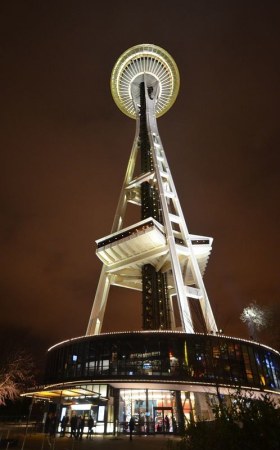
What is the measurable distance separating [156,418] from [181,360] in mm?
5877

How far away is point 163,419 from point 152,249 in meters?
24.6

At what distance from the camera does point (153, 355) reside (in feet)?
107

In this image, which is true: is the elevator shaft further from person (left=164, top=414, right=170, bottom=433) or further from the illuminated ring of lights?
the illuminated ring of lights

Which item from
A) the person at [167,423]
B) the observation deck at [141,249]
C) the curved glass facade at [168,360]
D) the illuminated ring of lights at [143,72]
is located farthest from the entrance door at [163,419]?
the illuminated ring of lights at [143,72]

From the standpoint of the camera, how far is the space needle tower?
44469 mm

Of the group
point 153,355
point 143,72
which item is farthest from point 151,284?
point 143,72

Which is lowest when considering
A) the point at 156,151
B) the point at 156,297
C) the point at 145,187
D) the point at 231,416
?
the point at 231,416

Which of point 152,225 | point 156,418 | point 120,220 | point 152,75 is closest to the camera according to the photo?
point 156,418

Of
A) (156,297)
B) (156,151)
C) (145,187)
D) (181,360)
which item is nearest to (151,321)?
(156,297)

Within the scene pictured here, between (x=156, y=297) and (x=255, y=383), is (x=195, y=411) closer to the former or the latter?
(x=255, y=383)

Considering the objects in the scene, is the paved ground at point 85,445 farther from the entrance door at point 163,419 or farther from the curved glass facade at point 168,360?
the curved glass facade at point 168,360

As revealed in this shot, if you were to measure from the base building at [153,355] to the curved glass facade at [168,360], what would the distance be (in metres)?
0.10

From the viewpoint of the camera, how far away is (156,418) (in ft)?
95.4

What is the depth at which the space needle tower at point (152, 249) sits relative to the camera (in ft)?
146
